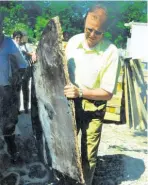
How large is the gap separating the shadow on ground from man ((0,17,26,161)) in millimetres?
1105

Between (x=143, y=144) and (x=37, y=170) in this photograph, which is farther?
(x=143, y=144)

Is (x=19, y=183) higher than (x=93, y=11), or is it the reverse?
(x=93, y=11)

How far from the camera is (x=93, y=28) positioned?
2682 mm

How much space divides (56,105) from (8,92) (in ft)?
3.77

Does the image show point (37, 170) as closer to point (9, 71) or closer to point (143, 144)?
point (9, 71)

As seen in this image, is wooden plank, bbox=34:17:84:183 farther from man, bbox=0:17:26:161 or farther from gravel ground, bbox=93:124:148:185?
gravel ground, bbox=93:124:148:185

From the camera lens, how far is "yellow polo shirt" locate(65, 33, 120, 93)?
8.93 feet

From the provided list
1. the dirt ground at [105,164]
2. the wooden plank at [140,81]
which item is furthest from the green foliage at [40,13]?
the dirt ground at [105,164]

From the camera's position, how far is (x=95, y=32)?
2699 mm

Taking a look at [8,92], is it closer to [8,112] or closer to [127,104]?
[8,112]

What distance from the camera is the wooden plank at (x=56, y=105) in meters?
2.53

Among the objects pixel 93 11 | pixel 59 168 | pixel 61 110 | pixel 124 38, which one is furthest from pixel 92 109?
pixel 124 38

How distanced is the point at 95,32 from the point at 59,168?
128cm

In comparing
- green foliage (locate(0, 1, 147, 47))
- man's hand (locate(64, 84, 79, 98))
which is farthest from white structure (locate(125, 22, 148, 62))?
man's hand (locate(64, 84, 79, 98))
